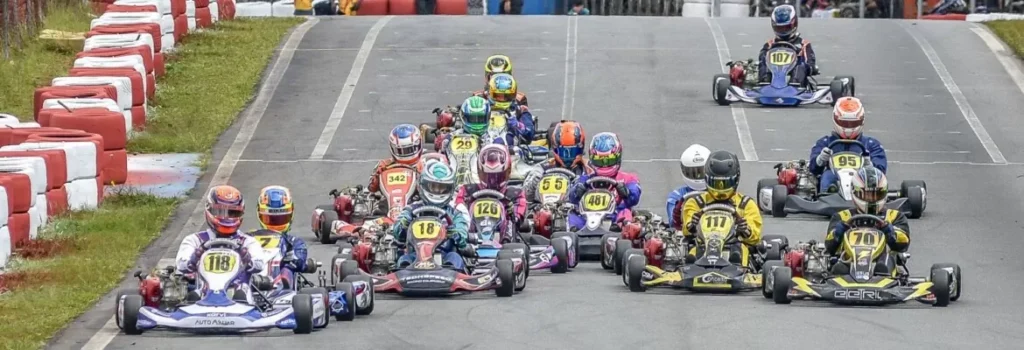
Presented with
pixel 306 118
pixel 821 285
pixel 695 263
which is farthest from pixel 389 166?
pixel 306 118

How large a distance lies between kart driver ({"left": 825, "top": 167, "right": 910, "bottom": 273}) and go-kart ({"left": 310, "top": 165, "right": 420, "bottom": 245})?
5.21m

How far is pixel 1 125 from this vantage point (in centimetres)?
2317

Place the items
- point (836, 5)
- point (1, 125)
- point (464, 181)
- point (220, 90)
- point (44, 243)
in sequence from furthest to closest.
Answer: point (836, 5) → point (220, 90) → point (1, 125) → point (464, 181) → point (44, 243)

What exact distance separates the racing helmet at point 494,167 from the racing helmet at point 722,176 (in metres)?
2.43

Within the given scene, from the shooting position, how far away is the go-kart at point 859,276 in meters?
15.3

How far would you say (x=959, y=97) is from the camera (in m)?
29.5

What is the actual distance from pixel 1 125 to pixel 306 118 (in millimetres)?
6014

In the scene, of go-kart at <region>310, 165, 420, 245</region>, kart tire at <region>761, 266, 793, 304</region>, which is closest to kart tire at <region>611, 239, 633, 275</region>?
kart tire at <region>761, 266, 793, 304</region>

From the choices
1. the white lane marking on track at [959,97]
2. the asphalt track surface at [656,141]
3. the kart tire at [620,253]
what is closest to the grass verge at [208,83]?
the asphalt track surface at [656,141]

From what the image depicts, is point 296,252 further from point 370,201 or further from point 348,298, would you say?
point 370,201

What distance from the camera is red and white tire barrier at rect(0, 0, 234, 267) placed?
63.6 ft

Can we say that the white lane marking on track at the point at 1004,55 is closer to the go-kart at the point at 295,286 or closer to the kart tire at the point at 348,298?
the go-kart at the point at 295,286

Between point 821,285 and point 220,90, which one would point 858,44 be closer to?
point 220,90

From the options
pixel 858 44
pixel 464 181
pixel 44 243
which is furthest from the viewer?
pixel 858 44
